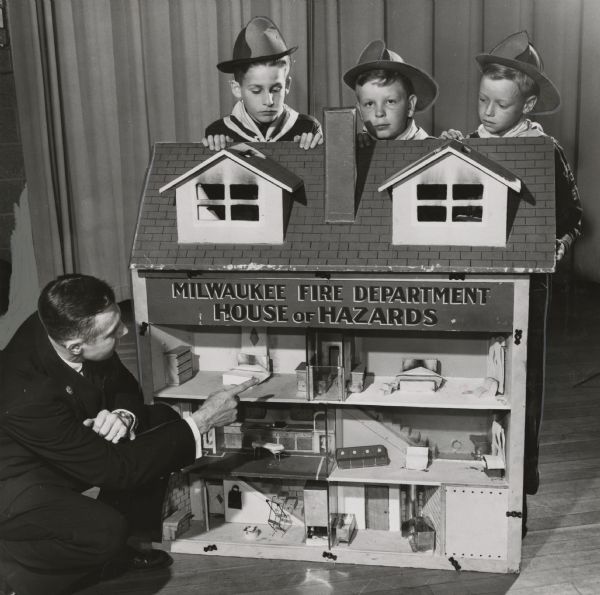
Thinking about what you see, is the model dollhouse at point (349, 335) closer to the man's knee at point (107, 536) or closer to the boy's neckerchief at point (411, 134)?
the boy's neckerchief at point (411, 134)

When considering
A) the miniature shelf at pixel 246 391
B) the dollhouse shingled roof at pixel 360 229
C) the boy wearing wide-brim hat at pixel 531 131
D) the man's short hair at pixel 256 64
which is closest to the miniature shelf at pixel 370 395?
the miniature shelf at pixel 246 391

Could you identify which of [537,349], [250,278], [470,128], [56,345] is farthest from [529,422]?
[470,128]

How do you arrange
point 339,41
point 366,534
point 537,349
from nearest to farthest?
point 537,349 < point 366,534 < point 339,41

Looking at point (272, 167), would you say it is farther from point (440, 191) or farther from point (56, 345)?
point (56, 345)

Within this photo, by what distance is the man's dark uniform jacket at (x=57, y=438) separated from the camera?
2.39m

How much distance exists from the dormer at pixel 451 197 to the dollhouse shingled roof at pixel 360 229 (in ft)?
0.13

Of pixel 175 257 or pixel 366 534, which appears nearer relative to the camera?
pixel 175 257

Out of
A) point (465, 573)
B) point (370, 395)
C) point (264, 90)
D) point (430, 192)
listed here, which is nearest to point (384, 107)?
point (430, 192)

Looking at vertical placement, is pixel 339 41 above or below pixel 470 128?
above

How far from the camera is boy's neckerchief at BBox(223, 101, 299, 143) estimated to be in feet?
11.3

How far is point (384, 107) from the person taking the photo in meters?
3.23

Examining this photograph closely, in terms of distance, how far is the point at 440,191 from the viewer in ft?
10.2

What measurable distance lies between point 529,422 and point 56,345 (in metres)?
1.85

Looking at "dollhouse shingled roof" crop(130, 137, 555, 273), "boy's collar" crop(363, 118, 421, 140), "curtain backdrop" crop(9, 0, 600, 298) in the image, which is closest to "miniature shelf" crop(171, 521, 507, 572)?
"dollhouse shingled roof" crop(130, 137, 555, 273)
